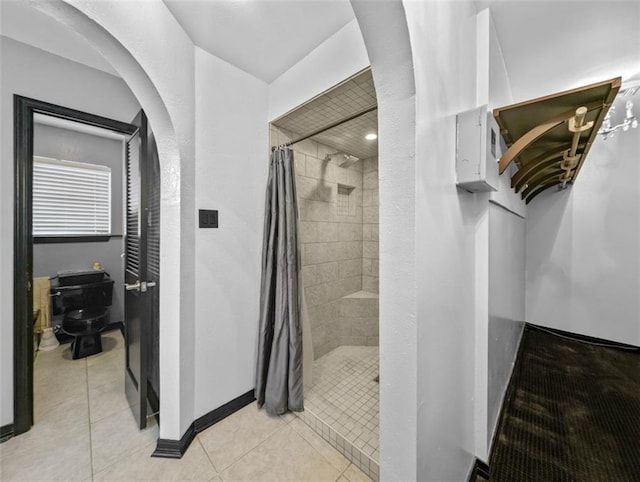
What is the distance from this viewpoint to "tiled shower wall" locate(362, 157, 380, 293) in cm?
306

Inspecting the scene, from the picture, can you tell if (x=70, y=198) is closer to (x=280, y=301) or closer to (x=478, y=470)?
(x=280, y=301)

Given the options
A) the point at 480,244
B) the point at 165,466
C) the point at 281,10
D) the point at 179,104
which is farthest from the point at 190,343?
the point at 281,10

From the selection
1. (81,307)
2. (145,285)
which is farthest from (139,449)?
(81,307)

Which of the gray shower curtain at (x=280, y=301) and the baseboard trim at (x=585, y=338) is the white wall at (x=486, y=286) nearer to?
the gray shower curtain at (x=280, y=301)

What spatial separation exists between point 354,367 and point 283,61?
8.45 ft

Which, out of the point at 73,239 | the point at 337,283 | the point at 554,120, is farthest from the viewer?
the point at 73,239

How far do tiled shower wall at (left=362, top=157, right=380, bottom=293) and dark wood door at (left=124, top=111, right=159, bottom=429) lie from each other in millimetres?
2251

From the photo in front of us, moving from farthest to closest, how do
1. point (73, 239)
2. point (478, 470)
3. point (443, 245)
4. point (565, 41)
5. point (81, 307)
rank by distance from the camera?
point (73, 239) → point (81, 307) → point (565, 41) → point (478, 470) → point (443, 245)

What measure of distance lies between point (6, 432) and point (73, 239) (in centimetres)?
207

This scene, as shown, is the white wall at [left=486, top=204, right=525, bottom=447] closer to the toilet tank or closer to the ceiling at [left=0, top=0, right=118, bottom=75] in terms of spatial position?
the ceiling at [left=0, top=0, right=118, bottom=75]

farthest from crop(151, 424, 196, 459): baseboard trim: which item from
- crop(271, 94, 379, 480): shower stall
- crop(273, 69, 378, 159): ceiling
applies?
crop(273, 69, 378, 159): ceiling

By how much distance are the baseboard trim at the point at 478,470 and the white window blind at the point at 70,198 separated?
163 inches

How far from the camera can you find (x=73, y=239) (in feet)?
9.37

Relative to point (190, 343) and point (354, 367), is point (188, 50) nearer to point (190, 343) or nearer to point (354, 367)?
point (190, 343)
